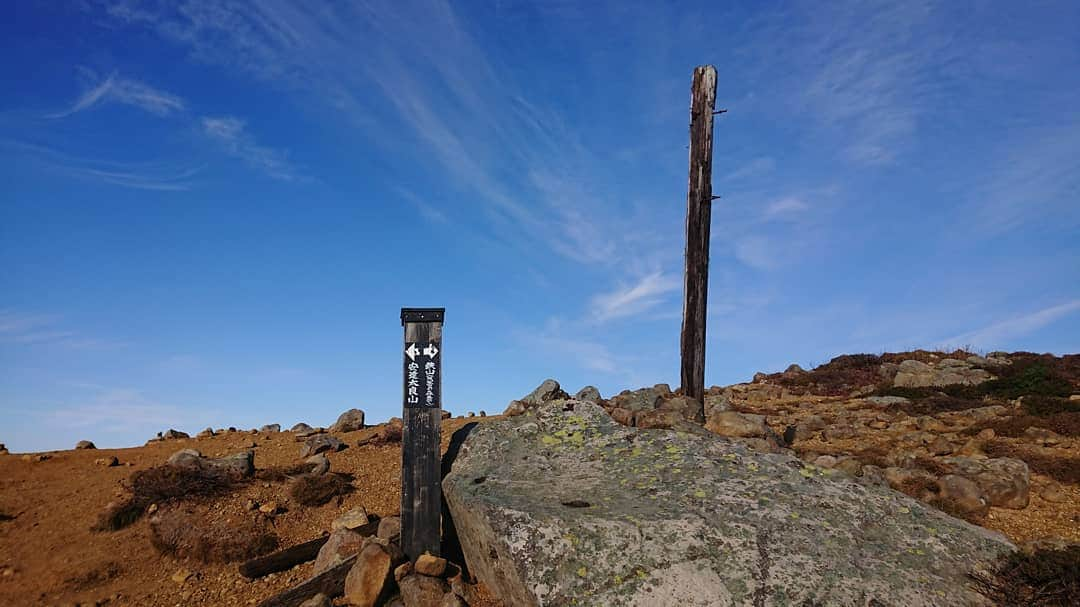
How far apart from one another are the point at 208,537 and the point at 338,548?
303 centimetres

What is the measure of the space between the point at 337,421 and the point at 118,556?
6234 mm

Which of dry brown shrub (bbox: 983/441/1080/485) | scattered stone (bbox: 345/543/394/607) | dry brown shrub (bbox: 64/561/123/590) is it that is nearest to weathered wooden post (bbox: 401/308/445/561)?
scattered stone (bbox: 345/543/394/607)

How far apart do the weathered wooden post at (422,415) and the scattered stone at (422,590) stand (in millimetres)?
916

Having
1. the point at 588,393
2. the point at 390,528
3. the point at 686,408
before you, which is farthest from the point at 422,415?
the point at 588,393

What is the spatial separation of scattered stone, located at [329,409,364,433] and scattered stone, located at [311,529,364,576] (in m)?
7.08

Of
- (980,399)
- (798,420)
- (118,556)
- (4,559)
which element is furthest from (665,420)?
(980,399)

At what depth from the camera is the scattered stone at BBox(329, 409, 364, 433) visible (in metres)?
16.7

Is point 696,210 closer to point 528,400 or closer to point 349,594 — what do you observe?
point 528,400

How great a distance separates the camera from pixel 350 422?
55.1ft

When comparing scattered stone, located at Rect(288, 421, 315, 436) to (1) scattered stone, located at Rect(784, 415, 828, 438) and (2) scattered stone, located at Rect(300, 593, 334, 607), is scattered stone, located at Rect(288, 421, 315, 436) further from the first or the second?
(1) scattered stone, located at Rect(784, 415, 828, 438)

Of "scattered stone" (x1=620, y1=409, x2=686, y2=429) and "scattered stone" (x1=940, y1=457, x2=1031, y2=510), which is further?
"scattered stone" (x1=620, y1=409, x2=686, y2=429)

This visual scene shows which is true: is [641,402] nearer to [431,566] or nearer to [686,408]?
[686,408]

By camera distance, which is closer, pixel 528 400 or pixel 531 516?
pixel 531 516

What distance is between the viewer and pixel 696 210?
55.0 feet
